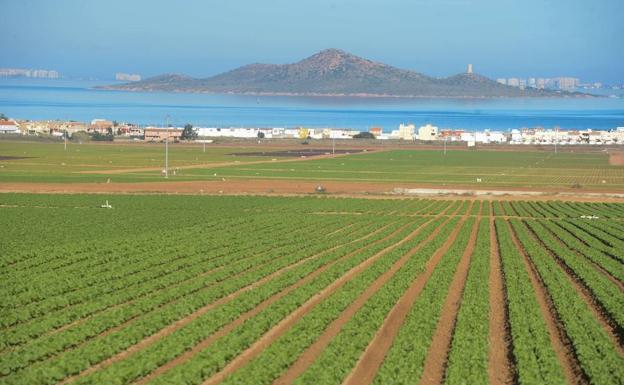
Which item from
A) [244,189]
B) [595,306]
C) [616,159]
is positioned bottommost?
[244,189]

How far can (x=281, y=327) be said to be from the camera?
17.3 meters

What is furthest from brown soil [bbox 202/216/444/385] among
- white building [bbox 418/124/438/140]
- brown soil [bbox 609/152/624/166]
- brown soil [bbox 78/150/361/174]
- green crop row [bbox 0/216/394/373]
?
white building [bbox 418/124/438/140]

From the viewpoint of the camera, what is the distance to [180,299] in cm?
1962

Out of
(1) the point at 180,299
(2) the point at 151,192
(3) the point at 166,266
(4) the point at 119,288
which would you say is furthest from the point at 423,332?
(2) the point at 151,192

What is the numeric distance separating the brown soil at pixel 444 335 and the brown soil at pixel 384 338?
696 mm

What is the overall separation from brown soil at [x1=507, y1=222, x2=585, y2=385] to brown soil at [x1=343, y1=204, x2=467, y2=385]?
2641mm

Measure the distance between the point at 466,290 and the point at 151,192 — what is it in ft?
116

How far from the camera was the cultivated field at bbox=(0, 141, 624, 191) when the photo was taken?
217 ft

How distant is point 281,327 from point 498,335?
3.88 meters

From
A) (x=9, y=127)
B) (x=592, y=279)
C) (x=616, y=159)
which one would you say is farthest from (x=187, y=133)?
(x=592, y=279)

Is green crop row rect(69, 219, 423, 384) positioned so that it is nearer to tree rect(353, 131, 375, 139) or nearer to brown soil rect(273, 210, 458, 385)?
brown soil rect(273, 210, 458, 385)

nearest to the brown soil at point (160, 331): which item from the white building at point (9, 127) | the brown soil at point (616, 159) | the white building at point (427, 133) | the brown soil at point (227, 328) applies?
the brown soil at point (227, 328)

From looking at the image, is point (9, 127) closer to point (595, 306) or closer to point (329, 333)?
point (595, 306)

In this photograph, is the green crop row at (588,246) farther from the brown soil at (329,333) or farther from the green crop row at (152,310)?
the green crop row at (152,310)
